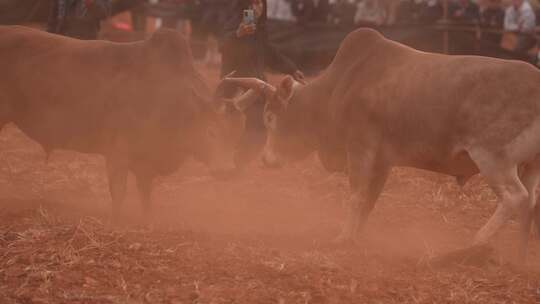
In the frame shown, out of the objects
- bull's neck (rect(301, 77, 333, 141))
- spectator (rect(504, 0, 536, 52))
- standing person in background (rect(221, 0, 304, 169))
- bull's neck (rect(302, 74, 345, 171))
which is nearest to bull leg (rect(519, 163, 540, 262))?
bull's neck (rect(302, 74, 345, 171))

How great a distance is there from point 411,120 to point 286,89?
1.40 metres

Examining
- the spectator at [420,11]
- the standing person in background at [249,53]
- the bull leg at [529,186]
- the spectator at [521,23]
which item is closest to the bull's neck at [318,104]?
the standing person in background at [249,53]

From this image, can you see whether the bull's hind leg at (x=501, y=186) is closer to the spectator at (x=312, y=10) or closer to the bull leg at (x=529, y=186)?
the bull leg at (x=529, y=186)

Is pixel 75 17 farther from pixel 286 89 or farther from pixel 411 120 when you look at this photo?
pixel 411 120

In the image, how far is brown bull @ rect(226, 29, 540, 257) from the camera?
18.6ft

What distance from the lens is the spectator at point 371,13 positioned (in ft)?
50.5

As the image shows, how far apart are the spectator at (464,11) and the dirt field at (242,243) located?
6.75 m

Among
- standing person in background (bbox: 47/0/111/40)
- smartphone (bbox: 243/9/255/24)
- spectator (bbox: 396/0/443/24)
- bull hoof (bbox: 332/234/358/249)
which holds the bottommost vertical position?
bull hoof (bbox: 332/234/358/249)

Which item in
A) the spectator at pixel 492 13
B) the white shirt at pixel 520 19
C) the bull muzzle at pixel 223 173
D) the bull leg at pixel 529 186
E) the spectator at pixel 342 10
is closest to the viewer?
the bull leg at pixel 529 186

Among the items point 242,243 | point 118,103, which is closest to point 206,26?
point 118,103

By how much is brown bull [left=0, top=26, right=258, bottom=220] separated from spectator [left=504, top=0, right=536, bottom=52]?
8.97m

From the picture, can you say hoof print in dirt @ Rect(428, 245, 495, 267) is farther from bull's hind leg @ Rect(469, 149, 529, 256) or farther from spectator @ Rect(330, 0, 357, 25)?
spectator @ Rect(330, 0, 357, 25)

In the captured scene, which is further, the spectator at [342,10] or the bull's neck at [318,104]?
the spectator at [342,10]

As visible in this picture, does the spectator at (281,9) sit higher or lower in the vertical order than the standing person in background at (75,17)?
lower
